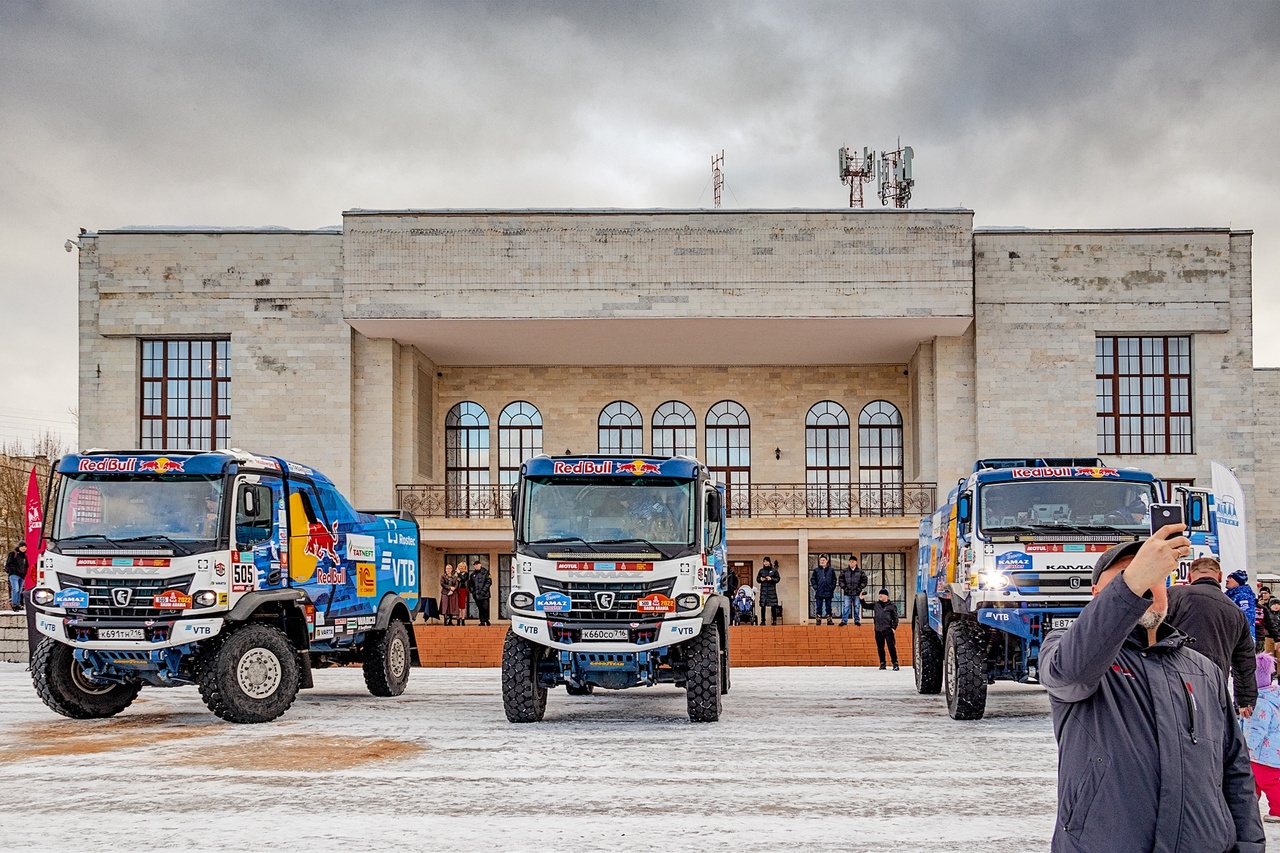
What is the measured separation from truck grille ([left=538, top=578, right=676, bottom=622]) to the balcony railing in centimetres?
2213

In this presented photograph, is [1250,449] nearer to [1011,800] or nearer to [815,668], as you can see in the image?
[815,668]

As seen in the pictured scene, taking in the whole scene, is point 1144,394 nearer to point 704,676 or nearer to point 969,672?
point 969,672

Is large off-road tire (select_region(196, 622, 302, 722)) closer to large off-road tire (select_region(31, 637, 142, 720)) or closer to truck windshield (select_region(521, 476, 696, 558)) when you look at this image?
large off-road tire (select_region(31, 637, 142, 720))

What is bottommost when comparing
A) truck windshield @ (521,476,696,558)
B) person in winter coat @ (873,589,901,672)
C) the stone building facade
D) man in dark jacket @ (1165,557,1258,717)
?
person in winter coat @ (873,589,901,672)

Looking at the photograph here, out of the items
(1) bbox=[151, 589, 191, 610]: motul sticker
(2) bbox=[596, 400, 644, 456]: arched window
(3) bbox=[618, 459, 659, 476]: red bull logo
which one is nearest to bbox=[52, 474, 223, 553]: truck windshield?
(1) bbox=[151, 589, 191, 610]: motul sticker

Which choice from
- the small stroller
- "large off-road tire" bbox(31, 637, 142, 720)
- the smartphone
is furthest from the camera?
the small stroller

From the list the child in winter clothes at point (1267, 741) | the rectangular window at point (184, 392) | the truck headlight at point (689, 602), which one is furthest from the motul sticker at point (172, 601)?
the rectangular window at point (184, 392)

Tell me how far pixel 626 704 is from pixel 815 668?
919cm

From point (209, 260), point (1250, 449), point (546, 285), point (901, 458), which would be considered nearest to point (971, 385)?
point (901, 458)

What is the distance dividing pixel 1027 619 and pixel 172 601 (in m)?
8.61

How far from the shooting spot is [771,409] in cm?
3869

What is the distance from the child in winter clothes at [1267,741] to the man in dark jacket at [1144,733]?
428 centimetres

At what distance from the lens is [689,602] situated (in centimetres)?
1360

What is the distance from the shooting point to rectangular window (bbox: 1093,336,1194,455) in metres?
34.6
